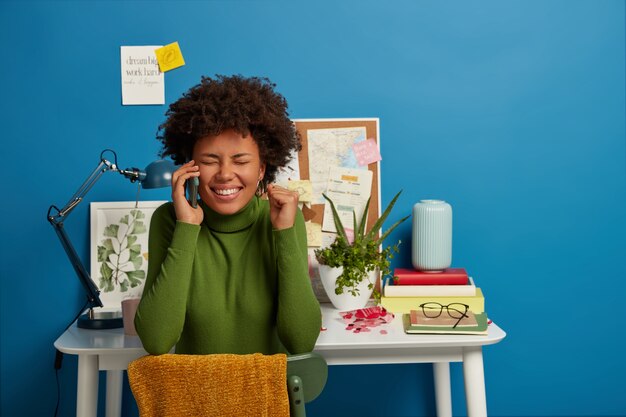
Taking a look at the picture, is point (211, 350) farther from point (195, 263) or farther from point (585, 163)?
point (585, 163)

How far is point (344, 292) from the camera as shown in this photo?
6.91ft

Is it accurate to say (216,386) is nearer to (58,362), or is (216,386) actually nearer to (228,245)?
(228,245)

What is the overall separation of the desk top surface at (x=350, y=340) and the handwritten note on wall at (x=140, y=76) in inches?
28.6

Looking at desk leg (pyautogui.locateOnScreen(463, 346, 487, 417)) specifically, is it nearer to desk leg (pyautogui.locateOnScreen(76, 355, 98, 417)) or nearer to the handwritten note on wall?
desk leg (pyautogui.locateOnScreen(76, 355, 98, 417))

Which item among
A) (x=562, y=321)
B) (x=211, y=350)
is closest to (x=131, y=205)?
(x=211, y=350)

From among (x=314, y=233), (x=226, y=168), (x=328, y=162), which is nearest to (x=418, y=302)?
(x=314, y=233)

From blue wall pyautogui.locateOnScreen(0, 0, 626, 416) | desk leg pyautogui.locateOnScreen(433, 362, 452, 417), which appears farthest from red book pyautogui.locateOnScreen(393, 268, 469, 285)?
desk leg pyautogui.locateOnScreen(433, 362, 452, 417)

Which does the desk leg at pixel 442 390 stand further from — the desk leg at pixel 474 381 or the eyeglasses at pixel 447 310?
the desk leg at pixel 474 381

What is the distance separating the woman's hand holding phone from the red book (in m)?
0.74

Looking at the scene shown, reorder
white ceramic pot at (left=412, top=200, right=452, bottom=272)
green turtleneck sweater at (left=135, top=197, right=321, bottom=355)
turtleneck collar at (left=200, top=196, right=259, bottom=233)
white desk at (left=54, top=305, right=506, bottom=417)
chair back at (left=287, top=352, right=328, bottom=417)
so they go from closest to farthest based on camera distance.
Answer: chair back at (left=287, top=352, right=328, bottom=417) < green turtleneck sweater at (left=135, top=197, right=321, bottom=355) < turtleneck collar at (left=200, top=196, right=259, bottom=233) < white desk at (left=54, top=305, right=506, bottom=417) < white ceramic pot at (left=412, top=200, right=452, bottom=272)

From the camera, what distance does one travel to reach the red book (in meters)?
2.11

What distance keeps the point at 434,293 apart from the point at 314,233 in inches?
17.2

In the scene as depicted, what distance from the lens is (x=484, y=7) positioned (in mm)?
2277

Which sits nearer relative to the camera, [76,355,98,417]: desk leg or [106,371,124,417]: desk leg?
[76,355,98,417]: desk leg
